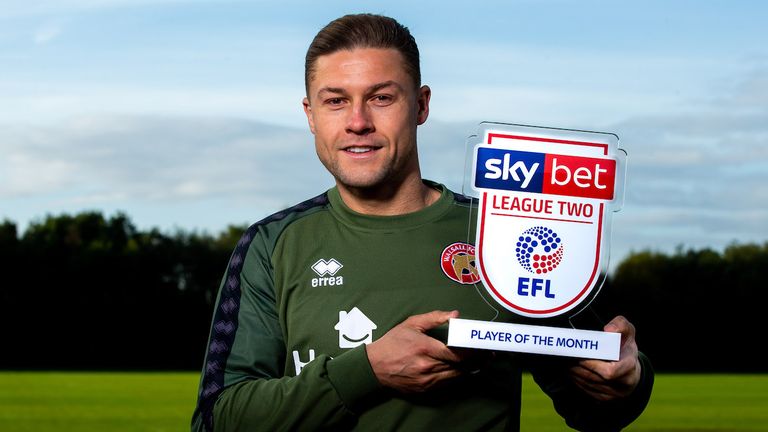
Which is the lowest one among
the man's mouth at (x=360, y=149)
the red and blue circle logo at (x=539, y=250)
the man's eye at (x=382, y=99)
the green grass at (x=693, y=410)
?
the green grass at (x=693, y=410)

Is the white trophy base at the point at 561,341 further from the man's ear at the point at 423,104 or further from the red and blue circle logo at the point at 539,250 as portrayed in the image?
the man's ear at the point at 423,104

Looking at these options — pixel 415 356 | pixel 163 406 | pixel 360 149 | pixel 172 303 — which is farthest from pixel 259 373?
pixel 172 303

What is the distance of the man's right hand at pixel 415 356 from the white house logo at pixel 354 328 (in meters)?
0.27

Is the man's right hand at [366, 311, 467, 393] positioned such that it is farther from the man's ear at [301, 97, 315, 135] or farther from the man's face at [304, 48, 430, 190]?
the man's ear at [301, 97, 315, 135]

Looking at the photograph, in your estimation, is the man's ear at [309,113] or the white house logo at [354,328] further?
the man's ear at [309,113]

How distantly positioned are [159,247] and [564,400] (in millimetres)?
47375

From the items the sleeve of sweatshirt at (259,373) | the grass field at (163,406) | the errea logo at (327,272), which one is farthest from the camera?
the grass field at (163,406)

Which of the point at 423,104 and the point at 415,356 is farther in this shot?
the point at 423,104

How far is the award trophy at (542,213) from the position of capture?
2.95m

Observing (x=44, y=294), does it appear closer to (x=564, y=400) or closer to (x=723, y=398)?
(x=723, y=398)

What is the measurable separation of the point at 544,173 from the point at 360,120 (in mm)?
556

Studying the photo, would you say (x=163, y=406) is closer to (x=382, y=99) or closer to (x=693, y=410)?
(x=693, y=410)

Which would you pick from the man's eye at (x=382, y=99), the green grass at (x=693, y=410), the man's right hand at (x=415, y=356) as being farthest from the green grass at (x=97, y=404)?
the man's right hand at (x=415, y=356)

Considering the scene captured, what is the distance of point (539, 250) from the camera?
297cm
